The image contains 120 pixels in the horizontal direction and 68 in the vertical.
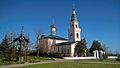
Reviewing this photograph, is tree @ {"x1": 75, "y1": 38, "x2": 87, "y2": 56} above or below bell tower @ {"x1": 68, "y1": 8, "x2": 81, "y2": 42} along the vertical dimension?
below

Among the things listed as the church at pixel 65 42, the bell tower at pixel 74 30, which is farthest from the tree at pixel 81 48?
the bell tower at pixel 74 30

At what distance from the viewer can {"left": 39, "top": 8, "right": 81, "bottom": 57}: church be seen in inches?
2782

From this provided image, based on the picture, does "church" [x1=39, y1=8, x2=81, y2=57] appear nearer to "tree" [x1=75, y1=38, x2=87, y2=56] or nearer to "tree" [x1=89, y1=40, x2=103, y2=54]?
"tree" [x1=75, y1=38, x2=87, y2=56]

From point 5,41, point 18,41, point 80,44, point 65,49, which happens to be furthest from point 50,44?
point 18,41

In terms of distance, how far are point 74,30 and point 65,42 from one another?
685 cm

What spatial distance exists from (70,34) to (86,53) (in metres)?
11.4

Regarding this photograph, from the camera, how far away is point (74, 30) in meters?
73.5

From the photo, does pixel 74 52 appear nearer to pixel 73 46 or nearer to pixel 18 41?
pixel 73 46

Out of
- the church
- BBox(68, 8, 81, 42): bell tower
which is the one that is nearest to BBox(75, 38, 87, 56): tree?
the church

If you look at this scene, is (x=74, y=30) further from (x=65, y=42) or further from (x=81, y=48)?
(x=81, y=48)

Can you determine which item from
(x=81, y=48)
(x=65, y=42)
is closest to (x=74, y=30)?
(x=65, y=42)

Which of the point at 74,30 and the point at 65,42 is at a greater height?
the point at 74,30

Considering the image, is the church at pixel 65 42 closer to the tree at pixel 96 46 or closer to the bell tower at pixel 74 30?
the bell tower at pixel 74 30

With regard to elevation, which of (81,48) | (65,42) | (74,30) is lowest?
(81,48)
